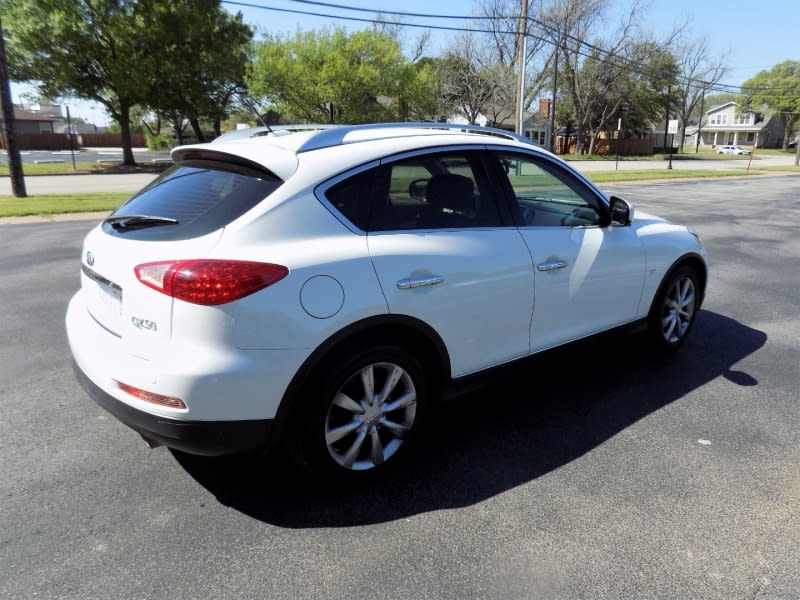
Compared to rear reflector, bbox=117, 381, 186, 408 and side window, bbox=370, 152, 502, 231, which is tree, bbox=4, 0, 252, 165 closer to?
side window, bbox=370, 152, 502, 231

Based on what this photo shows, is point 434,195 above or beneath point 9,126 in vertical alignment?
beneath

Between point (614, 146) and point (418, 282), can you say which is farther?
point (614, 146)

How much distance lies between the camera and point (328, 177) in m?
2.75

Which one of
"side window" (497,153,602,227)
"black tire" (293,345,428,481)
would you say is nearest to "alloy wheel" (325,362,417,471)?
"black tire" (293,345,428,481)

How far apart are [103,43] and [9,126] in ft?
66.5

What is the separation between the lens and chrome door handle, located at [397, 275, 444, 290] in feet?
9.17

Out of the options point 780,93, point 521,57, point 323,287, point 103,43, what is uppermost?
point 780,93

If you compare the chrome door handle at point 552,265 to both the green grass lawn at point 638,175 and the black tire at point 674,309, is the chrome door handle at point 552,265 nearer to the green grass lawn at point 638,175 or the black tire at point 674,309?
the black tire at point 674,309

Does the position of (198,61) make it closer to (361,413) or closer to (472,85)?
(472,85)

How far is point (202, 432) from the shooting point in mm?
2428

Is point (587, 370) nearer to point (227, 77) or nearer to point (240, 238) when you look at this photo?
point (240, 238)

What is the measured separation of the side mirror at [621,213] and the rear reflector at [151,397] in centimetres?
303

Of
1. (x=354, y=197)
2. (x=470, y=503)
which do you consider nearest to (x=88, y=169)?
(x=354, y=197)

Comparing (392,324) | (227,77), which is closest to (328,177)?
(392,324)
